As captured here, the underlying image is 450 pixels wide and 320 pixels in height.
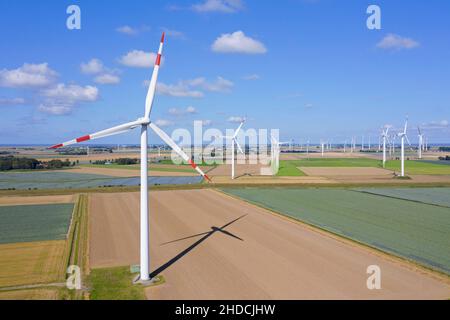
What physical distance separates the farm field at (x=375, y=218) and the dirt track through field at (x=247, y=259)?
2576mm

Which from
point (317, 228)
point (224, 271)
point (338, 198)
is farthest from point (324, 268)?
point (338, 198)

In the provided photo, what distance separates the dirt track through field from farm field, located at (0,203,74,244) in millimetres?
3224

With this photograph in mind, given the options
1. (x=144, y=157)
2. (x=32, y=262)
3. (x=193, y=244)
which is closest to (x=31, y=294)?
(x=32, y=262)

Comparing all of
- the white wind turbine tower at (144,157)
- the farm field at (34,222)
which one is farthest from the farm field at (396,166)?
the white wind turbine tower at (144,157)

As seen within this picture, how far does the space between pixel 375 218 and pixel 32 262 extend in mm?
32345

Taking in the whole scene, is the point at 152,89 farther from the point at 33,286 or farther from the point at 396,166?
the point at 396,166

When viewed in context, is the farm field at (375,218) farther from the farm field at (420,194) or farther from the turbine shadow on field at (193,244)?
the turbine shadow on field at (193,244)

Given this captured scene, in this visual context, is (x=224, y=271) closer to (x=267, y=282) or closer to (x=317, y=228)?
(x=267, y=282)

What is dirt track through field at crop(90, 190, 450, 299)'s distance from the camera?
21328 millimetres

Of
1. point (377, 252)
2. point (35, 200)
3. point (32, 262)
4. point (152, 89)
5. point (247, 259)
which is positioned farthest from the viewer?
point (35, 200)

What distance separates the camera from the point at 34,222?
3953 cm

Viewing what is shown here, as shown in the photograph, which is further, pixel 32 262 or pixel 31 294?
pixel 32 262

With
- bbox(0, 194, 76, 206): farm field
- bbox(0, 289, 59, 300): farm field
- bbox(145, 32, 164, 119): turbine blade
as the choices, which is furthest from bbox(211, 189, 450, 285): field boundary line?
bbox(0, 194, 76, 206): farm field
